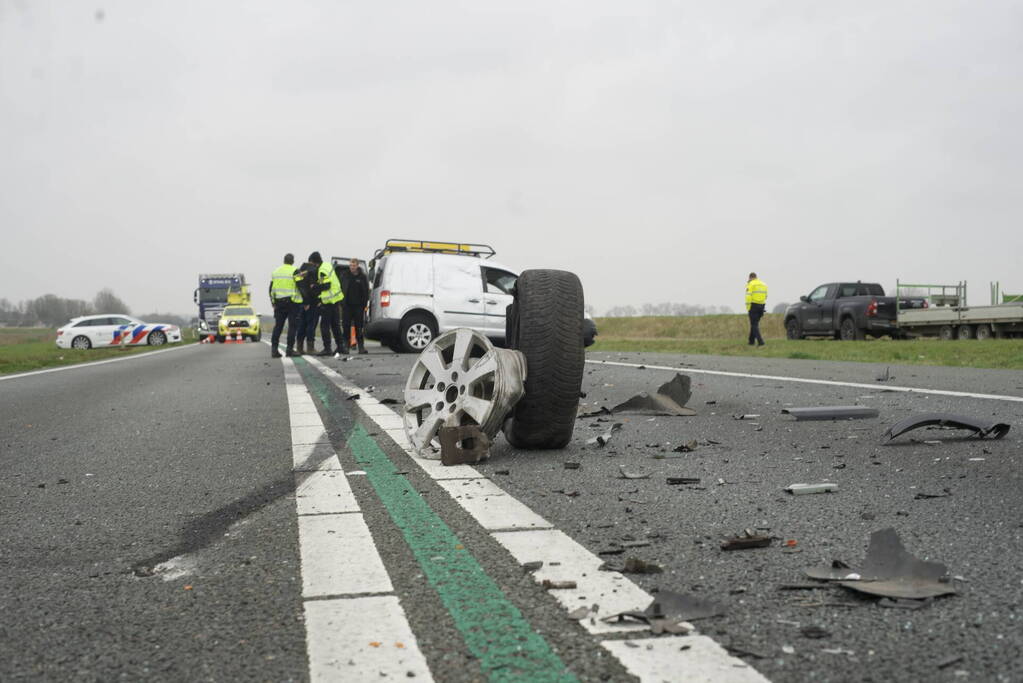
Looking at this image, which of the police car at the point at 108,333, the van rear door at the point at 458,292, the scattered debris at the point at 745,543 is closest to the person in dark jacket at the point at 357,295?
the van rear door at the point at 458,292

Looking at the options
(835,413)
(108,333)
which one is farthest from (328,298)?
(108,333)

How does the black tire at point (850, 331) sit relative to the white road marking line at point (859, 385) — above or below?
above

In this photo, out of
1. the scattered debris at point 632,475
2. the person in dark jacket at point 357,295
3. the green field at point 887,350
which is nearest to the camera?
the scattered debris at point 632,475

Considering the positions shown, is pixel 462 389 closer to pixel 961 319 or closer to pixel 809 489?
pixel 809 489

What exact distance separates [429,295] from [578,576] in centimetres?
1517

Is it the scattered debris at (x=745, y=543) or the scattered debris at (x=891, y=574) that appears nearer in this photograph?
the scattered debris at (x=891, y=574)

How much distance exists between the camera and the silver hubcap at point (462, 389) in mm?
4449

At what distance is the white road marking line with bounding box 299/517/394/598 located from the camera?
2.40 m

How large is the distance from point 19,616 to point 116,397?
7.14m

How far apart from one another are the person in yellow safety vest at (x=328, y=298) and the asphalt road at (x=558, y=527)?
34.2 feet

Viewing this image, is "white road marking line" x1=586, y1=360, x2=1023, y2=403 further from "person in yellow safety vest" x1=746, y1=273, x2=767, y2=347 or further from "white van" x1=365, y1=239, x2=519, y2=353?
"person in yellow safety vest" x1=746, y1=273, x2=767, y2=347

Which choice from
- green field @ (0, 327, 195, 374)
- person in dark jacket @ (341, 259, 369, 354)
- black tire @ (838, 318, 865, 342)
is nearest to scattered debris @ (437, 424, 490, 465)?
green field @ (0, 327, 195, 374)

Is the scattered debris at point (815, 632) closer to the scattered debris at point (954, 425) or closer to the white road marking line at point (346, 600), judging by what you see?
the white road marking line at point (346, 600)

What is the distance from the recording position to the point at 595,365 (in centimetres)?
1248
